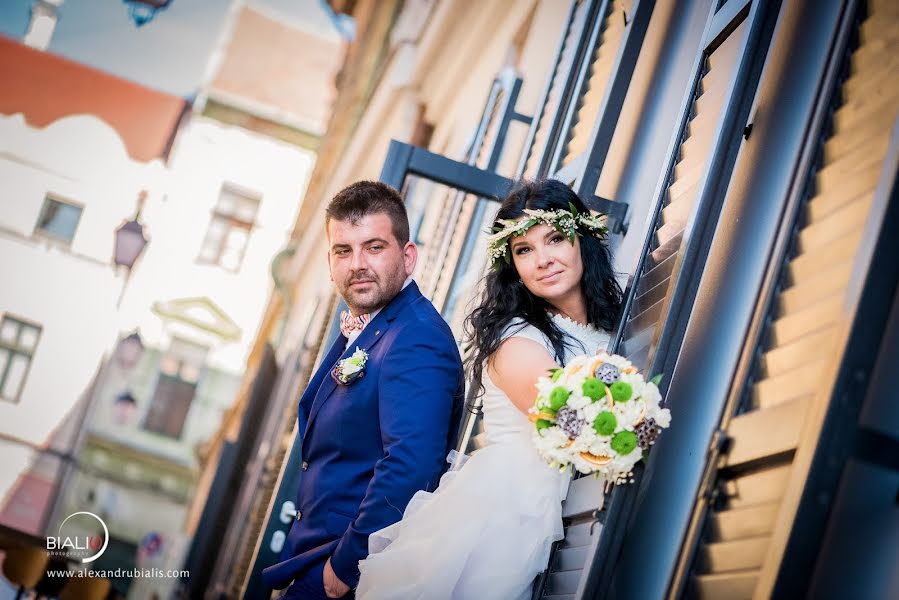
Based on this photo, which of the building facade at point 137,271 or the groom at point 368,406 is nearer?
the groom at point 368,406

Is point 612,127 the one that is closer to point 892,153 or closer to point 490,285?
point 490,285

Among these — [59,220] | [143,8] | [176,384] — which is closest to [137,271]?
[59,220]

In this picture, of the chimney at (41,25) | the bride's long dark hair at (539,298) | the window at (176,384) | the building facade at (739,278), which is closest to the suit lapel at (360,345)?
the bride's long dark hair at (539,298)

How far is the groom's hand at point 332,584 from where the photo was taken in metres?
2.94

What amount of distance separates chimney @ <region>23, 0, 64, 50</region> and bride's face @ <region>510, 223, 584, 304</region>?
973 inches

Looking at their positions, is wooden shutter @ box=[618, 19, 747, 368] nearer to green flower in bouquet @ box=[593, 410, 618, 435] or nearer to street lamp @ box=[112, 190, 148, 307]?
green flower in bouquet @ box=[593, 410, 618, 435]

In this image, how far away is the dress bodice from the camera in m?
2.98

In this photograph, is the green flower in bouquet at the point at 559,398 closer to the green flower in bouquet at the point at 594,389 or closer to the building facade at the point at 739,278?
the green flower in bouquet at the point at 594,389

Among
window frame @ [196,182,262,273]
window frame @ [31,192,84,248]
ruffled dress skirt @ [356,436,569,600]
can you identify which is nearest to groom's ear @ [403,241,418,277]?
ruffled dress skirt @ [356,436,569,600]

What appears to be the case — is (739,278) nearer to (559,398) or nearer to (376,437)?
(559,398)

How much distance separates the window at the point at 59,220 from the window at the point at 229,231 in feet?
10.4

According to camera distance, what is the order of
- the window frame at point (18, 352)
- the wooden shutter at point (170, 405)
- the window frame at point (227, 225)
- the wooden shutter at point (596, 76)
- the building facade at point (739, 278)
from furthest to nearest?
1. the window frame at point (227, 225)
2. the wooden shutter at point (170, 405)
3. the window frame at point (18, 352)
4. the wooden shutter at point (596, 76)
5. the building facade at point (739, 278)

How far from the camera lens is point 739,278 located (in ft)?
8.66

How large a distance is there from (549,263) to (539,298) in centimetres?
16
